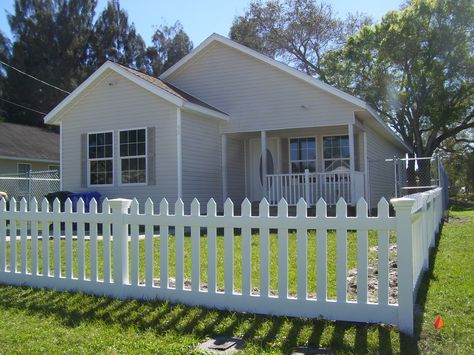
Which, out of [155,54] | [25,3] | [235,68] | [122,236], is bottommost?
[122,236]

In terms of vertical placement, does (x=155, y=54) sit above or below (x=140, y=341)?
above

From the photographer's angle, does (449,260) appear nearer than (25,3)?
Yes

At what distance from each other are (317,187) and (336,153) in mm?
2560

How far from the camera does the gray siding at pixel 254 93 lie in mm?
14391

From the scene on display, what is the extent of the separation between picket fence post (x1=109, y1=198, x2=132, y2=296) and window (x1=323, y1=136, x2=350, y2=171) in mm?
11579

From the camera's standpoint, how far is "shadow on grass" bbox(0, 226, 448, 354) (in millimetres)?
3801

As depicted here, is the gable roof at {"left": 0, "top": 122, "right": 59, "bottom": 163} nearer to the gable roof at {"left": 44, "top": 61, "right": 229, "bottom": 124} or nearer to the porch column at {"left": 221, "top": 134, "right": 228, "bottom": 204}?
the gable roof at {"left": 44, "top": 61, "right": 229, "bottom": 124}

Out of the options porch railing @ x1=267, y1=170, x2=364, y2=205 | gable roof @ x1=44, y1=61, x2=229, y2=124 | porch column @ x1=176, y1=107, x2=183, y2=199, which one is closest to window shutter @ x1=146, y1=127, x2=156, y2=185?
porch column @ x1=176, y1=107, x2=183, y2=199

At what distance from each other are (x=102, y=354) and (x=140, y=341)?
35 centimetres

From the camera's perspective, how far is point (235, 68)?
15625 mm

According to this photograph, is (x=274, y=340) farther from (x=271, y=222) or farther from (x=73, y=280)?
(x=73, y=280)

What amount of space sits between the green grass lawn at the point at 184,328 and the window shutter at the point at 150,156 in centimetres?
839

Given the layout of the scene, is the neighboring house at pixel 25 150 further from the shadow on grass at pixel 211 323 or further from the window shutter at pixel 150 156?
the shadow on grass at pixel 211 323

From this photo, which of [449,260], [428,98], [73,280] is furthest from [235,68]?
[428,98]
